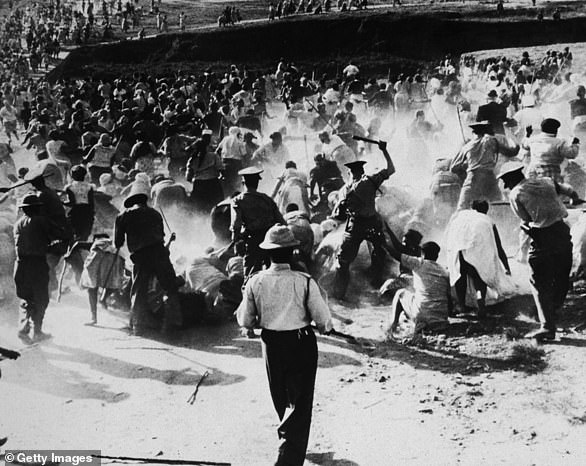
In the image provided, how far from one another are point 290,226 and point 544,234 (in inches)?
109

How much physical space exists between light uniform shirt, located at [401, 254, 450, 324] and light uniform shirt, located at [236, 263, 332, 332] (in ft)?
7.51

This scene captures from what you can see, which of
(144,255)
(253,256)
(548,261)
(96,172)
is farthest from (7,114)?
(548,261)

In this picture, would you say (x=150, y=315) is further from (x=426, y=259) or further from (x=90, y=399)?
(x=426, y=259)

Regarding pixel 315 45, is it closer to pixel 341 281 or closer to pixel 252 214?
pixel 341 281

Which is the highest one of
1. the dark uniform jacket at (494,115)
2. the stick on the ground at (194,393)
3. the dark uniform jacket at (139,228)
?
the dark uniform jacket at (494,115)

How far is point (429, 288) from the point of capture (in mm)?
6723

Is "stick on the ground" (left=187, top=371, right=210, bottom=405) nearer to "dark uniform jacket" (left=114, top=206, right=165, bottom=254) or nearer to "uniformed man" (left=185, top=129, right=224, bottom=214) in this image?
"dark uniform jacket" (left=114, top=206, right=165, bottom=254)

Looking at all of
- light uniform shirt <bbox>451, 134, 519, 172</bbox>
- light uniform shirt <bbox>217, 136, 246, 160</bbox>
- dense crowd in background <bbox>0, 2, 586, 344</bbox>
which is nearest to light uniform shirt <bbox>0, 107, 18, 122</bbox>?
dense crowd in background <bbox>0, 2, 586, 344</bbox>

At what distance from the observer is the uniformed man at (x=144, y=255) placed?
23.9 feet

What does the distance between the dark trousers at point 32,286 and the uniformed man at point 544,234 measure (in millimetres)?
4651

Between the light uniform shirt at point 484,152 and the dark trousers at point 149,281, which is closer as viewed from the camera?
the dark trousers at point 149,281

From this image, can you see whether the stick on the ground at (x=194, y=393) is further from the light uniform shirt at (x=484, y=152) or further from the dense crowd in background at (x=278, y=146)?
the light uniform shirt at (x=484, y=152)

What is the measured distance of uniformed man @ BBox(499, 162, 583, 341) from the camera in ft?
20.1

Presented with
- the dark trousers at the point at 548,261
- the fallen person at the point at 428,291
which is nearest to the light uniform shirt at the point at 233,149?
the fallen person at the point at 428,291
